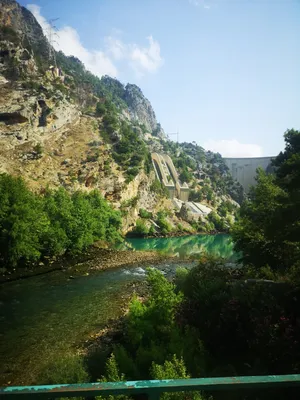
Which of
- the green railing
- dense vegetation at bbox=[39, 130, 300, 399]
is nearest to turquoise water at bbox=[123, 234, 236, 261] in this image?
dense vegetation at bbox=[39, 130, 300, 399]

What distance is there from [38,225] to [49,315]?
14.3 metres

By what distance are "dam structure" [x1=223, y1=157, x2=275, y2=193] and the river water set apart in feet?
473

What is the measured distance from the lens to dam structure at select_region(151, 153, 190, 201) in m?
105

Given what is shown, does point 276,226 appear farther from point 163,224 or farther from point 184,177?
point 184,177

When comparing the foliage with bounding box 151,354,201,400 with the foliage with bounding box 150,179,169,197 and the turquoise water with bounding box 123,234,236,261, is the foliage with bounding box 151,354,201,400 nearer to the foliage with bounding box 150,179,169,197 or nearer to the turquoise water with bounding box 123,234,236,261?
the turquoise water with bounding box 123,234,236,261

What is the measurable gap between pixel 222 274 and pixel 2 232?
2112cm

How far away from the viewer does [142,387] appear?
6.45ft

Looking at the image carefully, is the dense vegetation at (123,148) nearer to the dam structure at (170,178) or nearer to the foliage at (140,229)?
the foliage at (140,229)

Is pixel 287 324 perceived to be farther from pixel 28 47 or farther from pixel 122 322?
pixel 28 47

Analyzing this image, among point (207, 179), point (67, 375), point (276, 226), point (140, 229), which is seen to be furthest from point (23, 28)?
point (67, 375)

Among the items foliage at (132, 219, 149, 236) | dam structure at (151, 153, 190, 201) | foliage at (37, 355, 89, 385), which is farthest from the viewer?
dam structure at (151, 153, 190, 201)

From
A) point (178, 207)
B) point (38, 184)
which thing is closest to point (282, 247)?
point (38, 184)

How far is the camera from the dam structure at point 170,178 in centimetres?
10511

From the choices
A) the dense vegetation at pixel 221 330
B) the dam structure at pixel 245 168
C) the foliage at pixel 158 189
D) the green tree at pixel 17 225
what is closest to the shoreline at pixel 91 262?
the green tree at pixel 17 225
